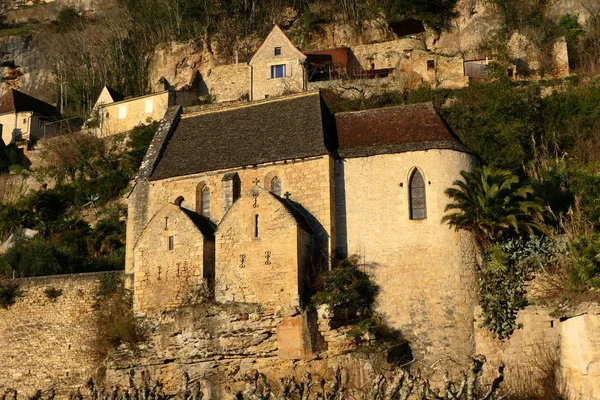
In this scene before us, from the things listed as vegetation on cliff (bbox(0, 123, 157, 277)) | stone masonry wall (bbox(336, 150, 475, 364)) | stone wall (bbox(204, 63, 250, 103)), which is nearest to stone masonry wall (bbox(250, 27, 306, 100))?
stone wall (bbox(204, 63, 250, 103))

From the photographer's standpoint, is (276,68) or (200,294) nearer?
(200,294)

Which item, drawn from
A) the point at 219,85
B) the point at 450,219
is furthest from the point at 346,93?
the point at 450,219

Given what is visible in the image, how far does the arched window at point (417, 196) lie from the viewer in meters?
29.1

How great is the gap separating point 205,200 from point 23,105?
3032 centimetres

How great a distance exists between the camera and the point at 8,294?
1303 inches

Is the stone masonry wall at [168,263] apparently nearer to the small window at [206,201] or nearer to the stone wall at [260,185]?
the stone wall at [260,185]

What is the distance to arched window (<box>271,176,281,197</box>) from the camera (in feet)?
101

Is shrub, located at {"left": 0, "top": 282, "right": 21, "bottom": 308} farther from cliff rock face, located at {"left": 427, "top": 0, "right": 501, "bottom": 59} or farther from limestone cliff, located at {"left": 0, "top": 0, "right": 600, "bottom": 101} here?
cliff rock face, located at {"left": 427, "top": 0, "right": 501, "bottom": 59}

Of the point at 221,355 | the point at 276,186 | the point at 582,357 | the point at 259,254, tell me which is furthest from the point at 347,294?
the point at 582,357

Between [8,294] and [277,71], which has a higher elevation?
[277,71]

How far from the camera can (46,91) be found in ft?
216

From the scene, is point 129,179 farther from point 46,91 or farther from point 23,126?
point 46,91

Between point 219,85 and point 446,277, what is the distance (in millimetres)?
27770

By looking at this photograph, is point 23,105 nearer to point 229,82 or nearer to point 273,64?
point 229,82
